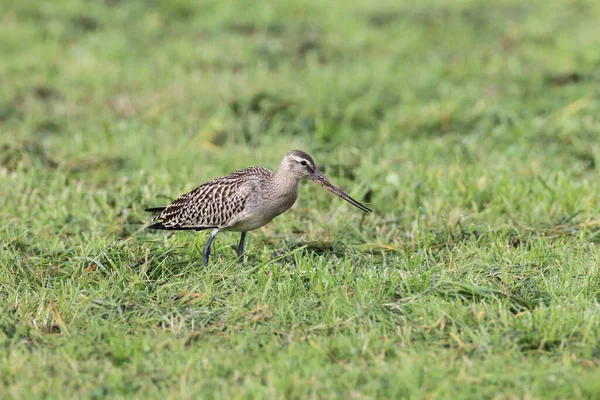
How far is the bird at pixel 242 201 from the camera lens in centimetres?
661

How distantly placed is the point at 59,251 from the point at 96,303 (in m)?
1.16

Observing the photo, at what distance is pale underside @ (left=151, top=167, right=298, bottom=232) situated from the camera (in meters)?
6.61

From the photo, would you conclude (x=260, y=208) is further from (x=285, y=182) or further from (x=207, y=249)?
(x=207, y=249)

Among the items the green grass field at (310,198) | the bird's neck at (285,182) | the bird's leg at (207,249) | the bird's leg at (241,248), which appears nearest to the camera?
the green grass field at (310,198)

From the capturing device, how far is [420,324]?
5410 mm

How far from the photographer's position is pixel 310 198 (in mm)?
8281

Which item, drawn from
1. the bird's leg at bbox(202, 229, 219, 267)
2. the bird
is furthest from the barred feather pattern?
the bird's leg at bbox(202, 229, 219, 267)

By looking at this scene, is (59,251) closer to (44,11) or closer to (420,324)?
(420,324)

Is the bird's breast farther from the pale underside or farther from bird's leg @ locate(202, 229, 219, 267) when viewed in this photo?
bird's leg @ locate(202, 229, 219, 267)

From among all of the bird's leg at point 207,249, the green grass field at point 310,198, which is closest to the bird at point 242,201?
the bird's leg at point 207,249

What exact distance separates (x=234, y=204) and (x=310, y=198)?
1.75m

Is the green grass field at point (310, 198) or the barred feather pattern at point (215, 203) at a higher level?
the barred feather pattern at point (215, 203)

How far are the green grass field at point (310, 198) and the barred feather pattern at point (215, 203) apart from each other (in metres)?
0.17

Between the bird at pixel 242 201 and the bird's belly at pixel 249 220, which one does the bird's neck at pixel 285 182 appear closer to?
the bird at pixel 242 201
